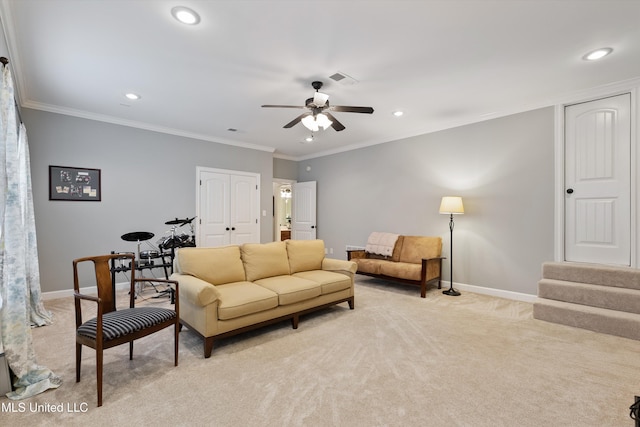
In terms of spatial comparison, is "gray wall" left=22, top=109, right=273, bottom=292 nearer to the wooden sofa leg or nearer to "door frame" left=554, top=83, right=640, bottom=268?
the wooden sofa leg

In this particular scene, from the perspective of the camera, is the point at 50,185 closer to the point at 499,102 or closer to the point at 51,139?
the point at 51,139

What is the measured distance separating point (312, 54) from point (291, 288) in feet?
7.84

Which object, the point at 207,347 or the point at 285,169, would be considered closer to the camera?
the point at 207,347

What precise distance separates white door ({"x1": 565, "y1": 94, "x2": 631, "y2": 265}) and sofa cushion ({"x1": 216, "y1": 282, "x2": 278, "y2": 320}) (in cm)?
395

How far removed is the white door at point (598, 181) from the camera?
3529mm

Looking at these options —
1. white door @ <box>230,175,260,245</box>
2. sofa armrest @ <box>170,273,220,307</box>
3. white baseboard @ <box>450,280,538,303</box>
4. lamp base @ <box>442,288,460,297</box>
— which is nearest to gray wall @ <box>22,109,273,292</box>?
white door @ <box>230,175,260,245</box>

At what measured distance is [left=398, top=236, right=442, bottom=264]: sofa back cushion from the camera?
491 centimetres

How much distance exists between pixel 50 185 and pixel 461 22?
5.53m

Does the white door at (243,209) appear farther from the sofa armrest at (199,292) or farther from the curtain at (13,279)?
the curtain at (13,279)

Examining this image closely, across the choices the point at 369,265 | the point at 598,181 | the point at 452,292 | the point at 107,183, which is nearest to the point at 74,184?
the point at 107,183

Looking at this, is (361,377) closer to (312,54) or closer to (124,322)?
(124,322)

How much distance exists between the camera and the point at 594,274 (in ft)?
11.5

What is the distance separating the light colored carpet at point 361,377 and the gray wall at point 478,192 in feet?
4.06

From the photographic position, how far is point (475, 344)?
9.30ft
